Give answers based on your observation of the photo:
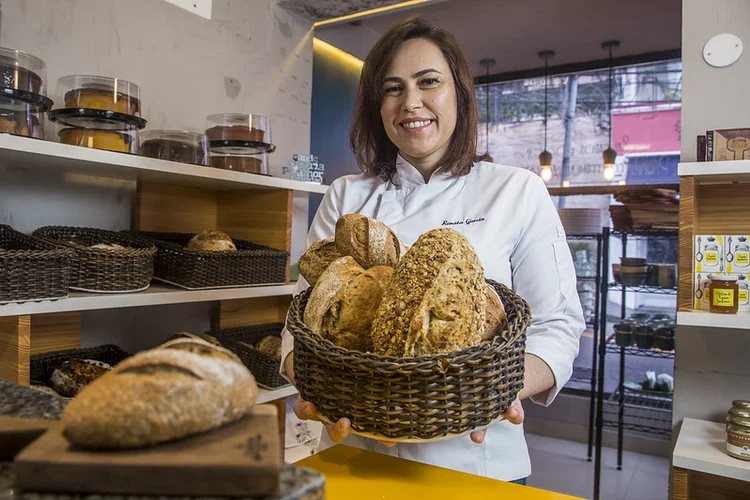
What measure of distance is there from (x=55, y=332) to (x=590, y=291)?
3.73m

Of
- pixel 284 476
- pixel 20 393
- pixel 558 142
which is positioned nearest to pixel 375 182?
pixel 20 393

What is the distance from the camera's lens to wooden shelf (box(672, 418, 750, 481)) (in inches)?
63.3

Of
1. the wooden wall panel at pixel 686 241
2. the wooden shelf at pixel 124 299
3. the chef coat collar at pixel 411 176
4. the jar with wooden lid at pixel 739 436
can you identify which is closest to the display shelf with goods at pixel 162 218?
the wooden shelf at pixel 124 299

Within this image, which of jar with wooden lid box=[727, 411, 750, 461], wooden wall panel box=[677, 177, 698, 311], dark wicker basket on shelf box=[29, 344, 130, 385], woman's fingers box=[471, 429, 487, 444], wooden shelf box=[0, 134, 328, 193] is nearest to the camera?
woman's fingers box=[471, 429, 487, 444]

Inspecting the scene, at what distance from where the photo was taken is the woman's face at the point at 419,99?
52.1 inches

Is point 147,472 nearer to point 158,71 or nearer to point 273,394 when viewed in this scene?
point 273,394

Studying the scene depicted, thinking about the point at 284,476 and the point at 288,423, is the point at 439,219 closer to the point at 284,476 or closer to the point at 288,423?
the point at 284,476

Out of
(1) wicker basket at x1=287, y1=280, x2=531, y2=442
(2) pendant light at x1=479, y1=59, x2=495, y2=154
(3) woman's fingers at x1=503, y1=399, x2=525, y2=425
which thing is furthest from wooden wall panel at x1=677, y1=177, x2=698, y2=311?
(2) pendant light at x1=479, y1=59, x2=495, y2=154

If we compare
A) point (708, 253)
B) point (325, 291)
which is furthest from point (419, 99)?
point (708, 253)

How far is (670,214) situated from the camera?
10.2 feet

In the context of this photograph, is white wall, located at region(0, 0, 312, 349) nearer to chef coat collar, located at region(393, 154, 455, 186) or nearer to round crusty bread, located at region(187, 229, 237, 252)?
round crusty bread, located at region(187, 229, 237, 252)

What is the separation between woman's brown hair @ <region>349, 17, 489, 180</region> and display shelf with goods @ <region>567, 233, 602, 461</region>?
2.35m

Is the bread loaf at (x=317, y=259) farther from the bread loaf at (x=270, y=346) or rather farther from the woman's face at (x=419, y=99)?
the bread loaf at (x=270, y=346)

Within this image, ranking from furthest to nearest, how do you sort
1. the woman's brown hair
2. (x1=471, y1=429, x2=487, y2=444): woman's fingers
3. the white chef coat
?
the woman's brown hair, the white chef coat, (x1=471, y1=429, x2=487, y2=444): woman's fingers
